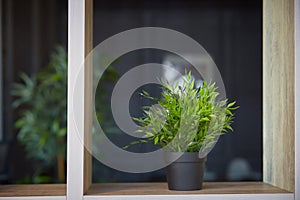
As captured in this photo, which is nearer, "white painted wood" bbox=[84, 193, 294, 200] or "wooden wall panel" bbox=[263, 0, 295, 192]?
"white painted wood" bbox=[84, 193, 294, 200]

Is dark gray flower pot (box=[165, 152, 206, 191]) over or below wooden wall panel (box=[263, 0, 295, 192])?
below

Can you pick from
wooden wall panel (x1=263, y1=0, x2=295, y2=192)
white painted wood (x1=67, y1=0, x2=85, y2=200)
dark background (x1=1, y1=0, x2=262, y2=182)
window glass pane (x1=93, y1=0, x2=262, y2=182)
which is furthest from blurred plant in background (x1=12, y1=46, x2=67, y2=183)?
white painted wood (x1=67, y1=0, x2=85, y2=200)

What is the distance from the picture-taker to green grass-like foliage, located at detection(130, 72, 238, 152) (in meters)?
1.64

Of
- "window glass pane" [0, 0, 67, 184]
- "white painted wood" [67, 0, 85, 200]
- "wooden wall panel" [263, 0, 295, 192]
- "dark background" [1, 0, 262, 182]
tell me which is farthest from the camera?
"dark background" [1, 0, 262, 182]

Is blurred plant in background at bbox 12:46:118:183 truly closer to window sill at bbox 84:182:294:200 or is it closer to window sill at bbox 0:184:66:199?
window sill at bbox 0:184:66:199

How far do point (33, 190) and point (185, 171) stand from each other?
51 cm

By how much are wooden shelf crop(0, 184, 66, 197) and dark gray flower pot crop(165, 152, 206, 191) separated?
0.35m

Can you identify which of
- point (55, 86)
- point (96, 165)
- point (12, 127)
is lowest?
point (96, 165)

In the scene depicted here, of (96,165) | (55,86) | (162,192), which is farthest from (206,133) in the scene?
(96,165)

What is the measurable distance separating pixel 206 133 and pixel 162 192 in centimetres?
24

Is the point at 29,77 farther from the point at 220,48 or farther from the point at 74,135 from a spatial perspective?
the point at 74,135

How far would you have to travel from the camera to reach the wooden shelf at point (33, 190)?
63.4 inches

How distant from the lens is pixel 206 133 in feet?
5.45

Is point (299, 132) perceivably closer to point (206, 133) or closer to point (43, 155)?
point (206, 133)
